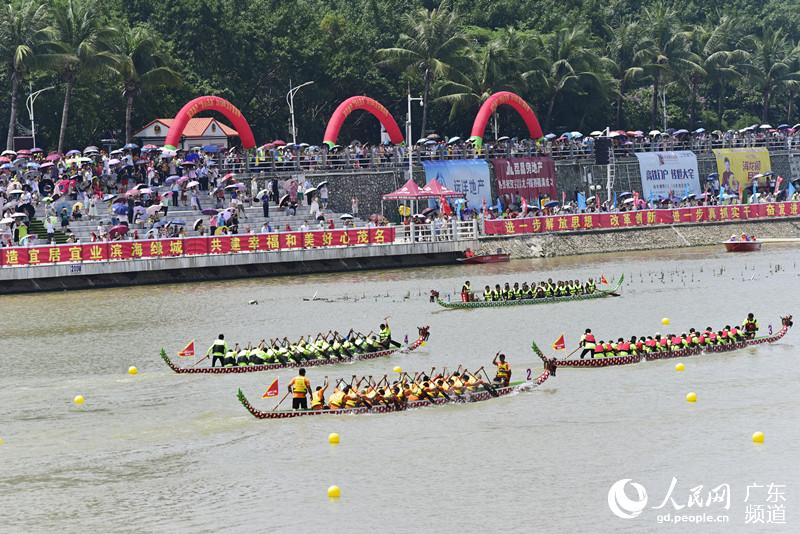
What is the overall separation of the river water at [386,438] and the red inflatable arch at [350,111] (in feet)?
70.4

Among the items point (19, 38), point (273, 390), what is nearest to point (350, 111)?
point (19, 38)

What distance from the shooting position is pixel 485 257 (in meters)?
72.7

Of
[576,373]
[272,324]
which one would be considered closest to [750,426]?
[576,373]

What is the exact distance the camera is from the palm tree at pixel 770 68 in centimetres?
10762

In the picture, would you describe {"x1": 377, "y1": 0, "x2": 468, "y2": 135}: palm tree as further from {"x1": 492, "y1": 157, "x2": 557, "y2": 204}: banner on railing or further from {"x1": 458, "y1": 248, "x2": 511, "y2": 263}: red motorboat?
{"x1": 458, "y1": 248, "x2": 511, "y2": 263}: red motorboat

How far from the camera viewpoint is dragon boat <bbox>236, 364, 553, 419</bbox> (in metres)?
37.3

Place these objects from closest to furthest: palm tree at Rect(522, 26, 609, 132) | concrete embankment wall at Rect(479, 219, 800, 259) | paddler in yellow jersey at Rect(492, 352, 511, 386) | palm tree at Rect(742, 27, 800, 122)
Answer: paddler in yellow jersey at Rect(492, 352, 511, 386), concrete embankment wall at Rect(479, 219, 800, 259), palm tree at Rect(522, 26, 609, 132), palm tree at Rect(742, 27, 800, 122)

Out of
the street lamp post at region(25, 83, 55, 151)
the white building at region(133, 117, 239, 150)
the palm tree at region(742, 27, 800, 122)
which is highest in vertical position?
the palm tree at region(742, 27, 800, 122)

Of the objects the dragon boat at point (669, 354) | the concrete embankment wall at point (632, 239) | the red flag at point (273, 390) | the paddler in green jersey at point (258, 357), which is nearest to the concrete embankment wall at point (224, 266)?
the concrete embankment wall at point (632, 239)

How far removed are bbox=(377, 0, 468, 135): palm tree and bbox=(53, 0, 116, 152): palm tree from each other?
61.6 ft

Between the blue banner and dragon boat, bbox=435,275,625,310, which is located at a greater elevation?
the blue banner

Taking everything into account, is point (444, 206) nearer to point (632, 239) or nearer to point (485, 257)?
point (485, 257)

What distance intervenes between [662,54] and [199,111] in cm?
4004

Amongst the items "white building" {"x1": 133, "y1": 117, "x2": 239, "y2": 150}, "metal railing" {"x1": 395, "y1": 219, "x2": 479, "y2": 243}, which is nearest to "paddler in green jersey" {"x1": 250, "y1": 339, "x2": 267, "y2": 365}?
"metal railing" {"x1": 395, "y1": 219, "x2": 479, "y2": 243}
